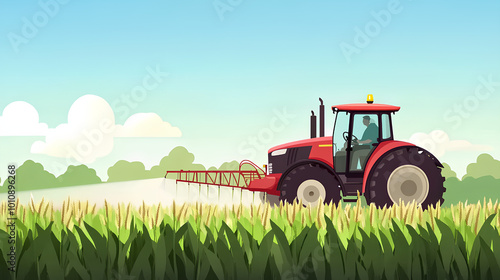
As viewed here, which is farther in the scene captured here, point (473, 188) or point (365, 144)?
point (473, 188)

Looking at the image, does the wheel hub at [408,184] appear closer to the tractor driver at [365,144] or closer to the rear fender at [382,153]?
the rear fender at [382,153]

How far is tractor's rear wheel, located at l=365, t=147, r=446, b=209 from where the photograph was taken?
314 inches

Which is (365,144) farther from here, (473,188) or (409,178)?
(473,188)

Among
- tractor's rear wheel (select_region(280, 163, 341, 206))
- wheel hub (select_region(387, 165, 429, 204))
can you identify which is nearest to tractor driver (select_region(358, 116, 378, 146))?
wheel hub (select_region(387, 165, 429, 204))

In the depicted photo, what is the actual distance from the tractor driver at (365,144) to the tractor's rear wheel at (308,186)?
1.98 feet

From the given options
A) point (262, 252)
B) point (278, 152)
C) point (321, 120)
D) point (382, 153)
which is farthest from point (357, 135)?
point (262, 252)

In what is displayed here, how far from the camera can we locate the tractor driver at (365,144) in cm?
830

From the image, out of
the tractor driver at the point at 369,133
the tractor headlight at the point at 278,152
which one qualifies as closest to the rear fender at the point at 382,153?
the tractor driver at the point at 369,133

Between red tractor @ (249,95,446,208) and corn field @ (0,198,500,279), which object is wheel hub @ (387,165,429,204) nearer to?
red tractor @ (249,95,446,208)

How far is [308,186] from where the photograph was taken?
801 cm

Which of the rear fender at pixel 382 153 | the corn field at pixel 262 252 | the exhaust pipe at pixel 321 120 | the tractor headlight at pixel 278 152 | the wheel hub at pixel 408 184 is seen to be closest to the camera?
the corn field at pixel 262 252

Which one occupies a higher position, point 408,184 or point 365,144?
point 365,144

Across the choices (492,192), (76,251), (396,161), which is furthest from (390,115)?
(492,192)

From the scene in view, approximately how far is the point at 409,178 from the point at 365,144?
0.89 m
